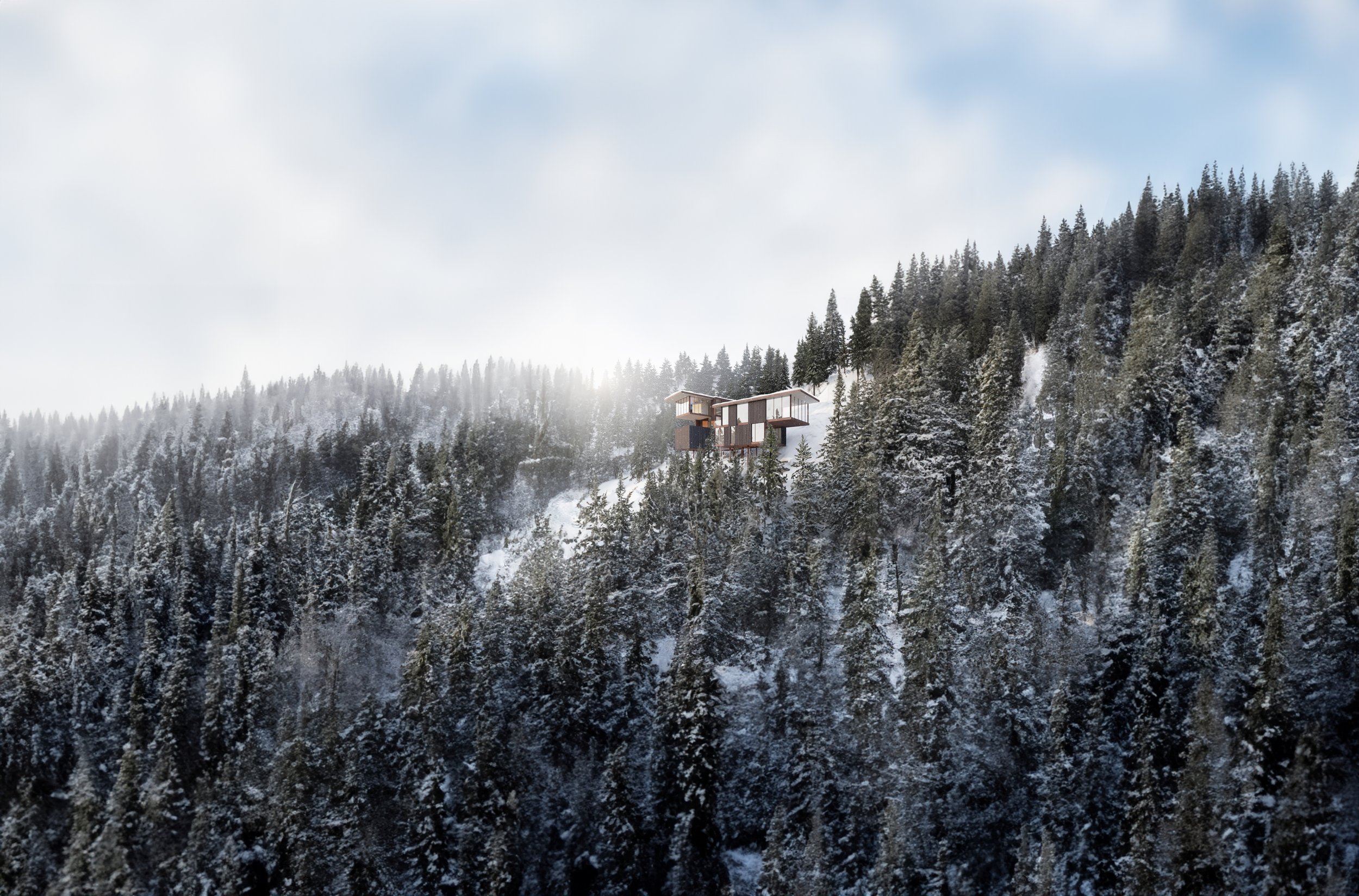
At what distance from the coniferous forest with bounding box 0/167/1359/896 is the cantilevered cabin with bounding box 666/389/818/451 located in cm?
458

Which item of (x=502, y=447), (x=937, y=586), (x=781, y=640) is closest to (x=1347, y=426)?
(x=937, y=586)

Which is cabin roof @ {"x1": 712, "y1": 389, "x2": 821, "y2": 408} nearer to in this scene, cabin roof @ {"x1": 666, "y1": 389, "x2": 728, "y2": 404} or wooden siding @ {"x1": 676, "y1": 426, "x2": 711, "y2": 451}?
cabin roof @ {"x1": 666, "y1": 389, "x2": 728, "y2": 404}

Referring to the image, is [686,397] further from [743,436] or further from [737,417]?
[743,436]

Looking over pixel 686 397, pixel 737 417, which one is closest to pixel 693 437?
pixel 686 397

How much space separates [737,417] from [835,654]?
33623mm

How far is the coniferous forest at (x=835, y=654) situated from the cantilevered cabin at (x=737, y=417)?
15.0 ft

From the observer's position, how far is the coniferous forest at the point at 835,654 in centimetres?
4431

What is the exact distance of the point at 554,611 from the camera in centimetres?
6100

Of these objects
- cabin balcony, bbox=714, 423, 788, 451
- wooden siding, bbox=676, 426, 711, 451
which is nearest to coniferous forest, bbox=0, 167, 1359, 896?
cabin balcony, bbox=714, 423, 788, 451

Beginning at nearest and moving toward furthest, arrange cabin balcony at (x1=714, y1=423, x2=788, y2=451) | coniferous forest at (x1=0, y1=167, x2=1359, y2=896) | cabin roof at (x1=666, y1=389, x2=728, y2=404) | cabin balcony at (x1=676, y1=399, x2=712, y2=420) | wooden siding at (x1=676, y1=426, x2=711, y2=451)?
1. coniferous forest at (x1=0, y1=167, x2=1359, y2=896)
2. cabin balcony at (x1=714, y1=423, x2=788, y2=451)
3. wooden siding at (x1=676, y1=426, x2=711, y2=451)
4. cabin roof at (x1=666, y1=389, x2=728, y2=404)
5. cabin balcony at (x1=676, y1=399, x2=712, y2=420)

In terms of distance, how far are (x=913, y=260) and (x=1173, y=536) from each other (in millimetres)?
64352

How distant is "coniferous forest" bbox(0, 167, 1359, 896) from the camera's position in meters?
44.3

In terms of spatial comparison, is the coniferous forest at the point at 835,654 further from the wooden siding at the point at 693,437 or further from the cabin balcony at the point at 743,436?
the wooden siding at the point at 693,437

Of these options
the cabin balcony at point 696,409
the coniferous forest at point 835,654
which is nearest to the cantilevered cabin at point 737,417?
the cabin balcony at point 696,409
